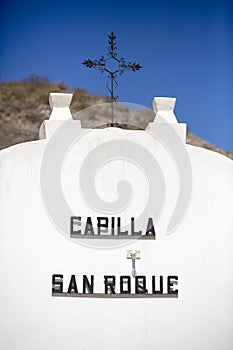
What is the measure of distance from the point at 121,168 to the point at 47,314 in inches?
109

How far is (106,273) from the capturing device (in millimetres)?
11859

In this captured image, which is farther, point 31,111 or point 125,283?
point 31,111

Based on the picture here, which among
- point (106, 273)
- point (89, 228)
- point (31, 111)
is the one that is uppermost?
point (31, 111)

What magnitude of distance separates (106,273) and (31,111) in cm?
2647

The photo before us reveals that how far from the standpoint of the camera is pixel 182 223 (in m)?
12.2

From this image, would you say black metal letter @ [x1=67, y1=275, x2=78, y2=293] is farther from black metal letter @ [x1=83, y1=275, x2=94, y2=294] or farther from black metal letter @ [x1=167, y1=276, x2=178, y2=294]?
black metal letter @ [x1=167, y1=276, x2=178, y2=294]

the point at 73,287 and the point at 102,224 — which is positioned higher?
the point at 102,224

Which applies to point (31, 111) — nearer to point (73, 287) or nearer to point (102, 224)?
point (102, 224)

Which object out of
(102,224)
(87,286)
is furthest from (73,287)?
(102,224)

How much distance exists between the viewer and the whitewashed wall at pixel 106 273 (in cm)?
1164

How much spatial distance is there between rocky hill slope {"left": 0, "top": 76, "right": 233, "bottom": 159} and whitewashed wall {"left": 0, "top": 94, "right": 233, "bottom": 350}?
70.3 ft

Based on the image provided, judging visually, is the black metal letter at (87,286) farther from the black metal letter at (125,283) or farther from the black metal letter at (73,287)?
the black metal letter at (125,283)

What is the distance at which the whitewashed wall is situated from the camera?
11.6 m

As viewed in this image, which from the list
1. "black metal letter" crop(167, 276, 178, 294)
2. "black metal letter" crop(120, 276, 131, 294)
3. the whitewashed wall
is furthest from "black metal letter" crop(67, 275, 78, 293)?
"black metal letter" crop(167, 276, 178, 294)
